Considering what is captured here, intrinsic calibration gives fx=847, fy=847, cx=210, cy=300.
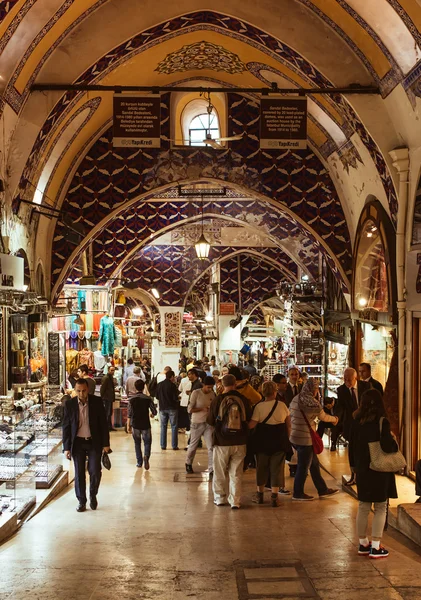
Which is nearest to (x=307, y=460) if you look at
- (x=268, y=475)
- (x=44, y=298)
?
(x=268, y=475)

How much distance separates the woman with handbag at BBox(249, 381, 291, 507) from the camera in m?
8.02

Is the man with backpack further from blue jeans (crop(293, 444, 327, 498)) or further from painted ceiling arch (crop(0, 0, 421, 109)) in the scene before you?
painted ceiling arch (crop(0, 0, 421, 109))

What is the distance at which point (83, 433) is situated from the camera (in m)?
8.09

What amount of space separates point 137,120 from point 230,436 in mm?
4251

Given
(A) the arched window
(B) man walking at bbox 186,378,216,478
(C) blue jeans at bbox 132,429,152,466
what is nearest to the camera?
(B) man walking at bbox 186,378,216,478

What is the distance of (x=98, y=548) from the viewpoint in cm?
634

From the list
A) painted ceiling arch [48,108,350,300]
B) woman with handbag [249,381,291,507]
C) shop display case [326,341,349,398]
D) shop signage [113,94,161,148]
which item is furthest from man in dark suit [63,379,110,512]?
shop display case [326,341,349,398]

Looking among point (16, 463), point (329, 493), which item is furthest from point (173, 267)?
point (16, 463)

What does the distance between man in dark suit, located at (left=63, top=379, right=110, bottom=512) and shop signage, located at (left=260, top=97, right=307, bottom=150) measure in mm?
3956

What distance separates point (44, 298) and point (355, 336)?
17.1 ft

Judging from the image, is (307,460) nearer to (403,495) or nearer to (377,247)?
(403,495)

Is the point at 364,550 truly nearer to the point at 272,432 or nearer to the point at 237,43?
the point at 272,432

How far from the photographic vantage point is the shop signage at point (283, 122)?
10.2m

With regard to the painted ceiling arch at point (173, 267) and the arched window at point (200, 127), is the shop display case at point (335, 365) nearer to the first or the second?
the arched window at point (200, 127)
